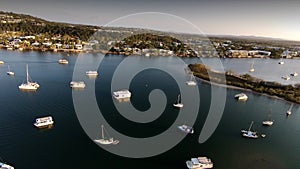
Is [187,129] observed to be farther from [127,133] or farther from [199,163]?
[127,133]

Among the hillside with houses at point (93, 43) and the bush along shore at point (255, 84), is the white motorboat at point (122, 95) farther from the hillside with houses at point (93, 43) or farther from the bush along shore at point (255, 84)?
the hillside with houses at point (93, 43)

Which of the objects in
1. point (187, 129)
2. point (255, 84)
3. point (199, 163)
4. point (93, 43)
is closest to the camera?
point (199, 163)

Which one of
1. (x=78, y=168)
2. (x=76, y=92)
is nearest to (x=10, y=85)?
(x=76, y=92)

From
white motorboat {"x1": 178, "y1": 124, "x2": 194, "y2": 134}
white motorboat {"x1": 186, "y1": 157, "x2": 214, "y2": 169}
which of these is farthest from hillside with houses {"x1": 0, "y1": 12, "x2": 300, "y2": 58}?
white motorboat {"x1": 186, "y1": 157, "x2": 214, "y2": 169}

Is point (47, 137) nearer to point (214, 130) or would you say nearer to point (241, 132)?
point (214, 130)

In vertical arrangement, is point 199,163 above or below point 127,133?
below

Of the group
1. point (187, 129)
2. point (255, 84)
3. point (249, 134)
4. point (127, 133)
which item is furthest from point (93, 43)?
point (249, 134)

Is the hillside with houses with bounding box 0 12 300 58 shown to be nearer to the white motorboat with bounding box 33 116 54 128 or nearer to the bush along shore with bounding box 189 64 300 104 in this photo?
the bush along shore with bounding box 189 64 300 104

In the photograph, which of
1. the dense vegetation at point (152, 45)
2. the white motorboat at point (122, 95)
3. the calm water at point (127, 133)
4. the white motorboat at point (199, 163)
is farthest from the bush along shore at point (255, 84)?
the dense vegetation at point (152, 45)

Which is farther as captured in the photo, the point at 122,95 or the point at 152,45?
the point at 152,45
